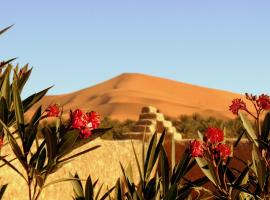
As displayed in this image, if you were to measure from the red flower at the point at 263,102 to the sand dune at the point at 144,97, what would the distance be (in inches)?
1851

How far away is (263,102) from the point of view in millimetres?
3033

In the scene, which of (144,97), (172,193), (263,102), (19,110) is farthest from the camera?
(144,97)

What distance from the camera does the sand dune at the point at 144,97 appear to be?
2147 inches

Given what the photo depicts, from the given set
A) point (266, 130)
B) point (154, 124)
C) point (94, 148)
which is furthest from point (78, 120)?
point (154, 124)

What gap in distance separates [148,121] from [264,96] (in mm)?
11156

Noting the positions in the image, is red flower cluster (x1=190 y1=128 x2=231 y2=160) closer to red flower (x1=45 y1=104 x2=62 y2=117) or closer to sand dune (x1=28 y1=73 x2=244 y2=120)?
red flower (x1=45 y1=104 x2=62 y2=117)

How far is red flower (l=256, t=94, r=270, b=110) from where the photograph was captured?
9.93ft

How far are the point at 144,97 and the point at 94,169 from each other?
53852 millimetres

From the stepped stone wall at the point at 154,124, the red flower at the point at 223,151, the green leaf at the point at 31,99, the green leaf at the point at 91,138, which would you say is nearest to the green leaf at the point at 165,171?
the red flower at the point at 223,151

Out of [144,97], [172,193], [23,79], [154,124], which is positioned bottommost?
[144,97]

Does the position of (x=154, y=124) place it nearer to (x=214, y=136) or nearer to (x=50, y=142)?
(x=214, y=136)

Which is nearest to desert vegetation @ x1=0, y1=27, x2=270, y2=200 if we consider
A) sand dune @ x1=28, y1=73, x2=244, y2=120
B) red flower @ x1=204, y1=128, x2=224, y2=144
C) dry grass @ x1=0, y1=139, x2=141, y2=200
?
red flower @ x1=204, y1=128, x2=224, y2=144

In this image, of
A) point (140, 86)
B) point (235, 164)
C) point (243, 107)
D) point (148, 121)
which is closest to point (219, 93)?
point (140, 86)

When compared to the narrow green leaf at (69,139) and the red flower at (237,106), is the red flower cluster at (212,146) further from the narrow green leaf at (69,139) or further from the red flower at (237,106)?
the narrow green leaf at (69,139)
